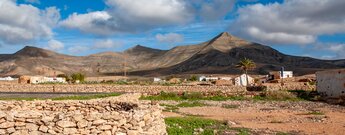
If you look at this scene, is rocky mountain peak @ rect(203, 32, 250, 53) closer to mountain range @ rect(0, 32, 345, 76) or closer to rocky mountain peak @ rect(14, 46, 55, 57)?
mountain range @ rect(0, 32, 345, 76)

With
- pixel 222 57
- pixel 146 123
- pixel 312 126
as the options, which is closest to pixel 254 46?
pixel 222 57

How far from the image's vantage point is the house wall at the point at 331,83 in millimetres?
39531

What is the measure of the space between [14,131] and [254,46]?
170 meters

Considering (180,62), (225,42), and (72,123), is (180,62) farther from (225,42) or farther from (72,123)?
(72,123)

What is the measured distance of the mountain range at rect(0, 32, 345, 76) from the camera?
144000mm

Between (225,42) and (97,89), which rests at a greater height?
(225,42)

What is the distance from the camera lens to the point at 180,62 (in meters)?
167

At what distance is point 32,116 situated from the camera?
33.1ft

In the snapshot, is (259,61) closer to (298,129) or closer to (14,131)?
(298,129)

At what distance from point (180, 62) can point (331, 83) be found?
415ft

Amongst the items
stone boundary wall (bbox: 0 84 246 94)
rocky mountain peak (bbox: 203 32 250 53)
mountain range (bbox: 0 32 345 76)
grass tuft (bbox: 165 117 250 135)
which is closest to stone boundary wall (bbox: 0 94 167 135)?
grass tuft (bbox: 165 117 250 135)

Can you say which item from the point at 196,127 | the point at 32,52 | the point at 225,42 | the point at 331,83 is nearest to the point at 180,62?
the point at 225,42

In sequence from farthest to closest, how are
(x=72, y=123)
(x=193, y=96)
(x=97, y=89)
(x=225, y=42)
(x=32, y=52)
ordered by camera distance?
(x=32, y=52) < (x=225, y=42) < (x=97, y=89) < (x=193, y=96) < (x=72, y=123)

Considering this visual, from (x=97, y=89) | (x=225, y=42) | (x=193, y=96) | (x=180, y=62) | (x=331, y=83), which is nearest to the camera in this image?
(x=331, y=83)
